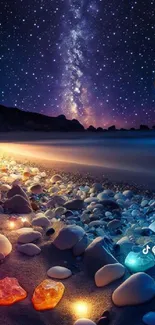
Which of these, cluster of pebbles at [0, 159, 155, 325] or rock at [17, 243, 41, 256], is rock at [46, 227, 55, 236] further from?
rock at [17, 243, 41, 256]

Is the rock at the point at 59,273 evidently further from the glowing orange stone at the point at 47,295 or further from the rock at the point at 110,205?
the rock at the point at 110,205

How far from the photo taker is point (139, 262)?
212 cm

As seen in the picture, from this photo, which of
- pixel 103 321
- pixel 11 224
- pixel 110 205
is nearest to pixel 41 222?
pixel 11 224

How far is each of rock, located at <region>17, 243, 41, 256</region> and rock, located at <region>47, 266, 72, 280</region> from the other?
26 cm

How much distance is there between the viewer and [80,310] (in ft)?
5.94

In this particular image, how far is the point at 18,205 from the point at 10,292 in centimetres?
153

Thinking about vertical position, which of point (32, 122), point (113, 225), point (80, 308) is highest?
point (32, 122)

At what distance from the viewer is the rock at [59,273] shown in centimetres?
209

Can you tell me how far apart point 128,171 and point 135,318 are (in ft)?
10.8

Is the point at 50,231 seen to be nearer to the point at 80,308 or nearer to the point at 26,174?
the point at 80,308

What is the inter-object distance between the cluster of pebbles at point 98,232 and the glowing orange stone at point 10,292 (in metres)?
0.23

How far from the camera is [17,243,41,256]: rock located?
2354mm

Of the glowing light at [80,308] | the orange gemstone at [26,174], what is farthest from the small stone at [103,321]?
the orange gemstone at [26,174]

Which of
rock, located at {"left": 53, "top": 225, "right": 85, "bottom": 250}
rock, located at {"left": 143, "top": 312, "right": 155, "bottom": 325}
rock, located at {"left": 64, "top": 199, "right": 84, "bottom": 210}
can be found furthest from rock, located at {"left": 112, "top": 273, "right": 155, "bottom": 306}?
rock, located at {"left": 64, "top": 199, "right": 84, "bottom": 210}
